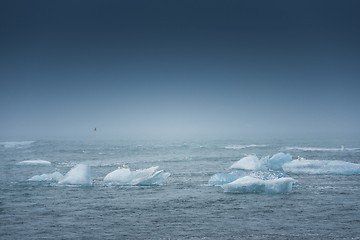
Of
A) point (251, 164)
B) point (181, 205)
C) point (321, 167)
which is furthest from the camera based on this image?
point (251, 164)

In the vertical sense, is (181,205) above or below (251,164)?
below

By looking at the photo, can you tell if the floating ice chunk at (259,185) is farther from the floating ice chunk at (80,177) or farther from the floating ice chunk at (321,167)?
the floating ice chunk at (321,167)

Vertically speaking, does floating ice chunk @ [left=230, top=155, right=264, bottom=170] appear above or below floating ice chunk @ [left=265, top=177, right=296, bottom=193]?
above

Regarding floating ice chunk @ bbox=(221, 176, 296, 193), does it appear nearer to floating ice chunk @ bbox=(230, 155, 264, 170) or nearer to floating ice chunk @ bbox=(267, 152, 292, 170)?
floating ice chunk @ bbox=(230, 155, 264, 170)

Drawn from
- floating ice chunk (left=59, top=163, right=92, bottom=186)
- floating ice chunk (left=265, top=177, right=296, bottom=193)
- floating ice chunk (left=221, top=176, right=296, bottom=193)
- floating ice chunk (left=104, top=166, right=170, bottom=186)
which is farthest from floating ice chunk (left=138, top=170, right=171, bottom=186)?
floating ice chunk (left=265, top=177, right=296, bottom=193)

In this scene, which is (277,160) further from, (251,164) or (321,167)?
(321,167)

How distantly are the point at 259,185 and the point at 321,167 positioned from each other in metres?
13.7

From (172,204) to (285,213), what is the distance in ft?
21.7

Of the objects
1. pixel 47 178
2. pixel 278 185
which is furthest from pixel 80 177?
pixel 278 185

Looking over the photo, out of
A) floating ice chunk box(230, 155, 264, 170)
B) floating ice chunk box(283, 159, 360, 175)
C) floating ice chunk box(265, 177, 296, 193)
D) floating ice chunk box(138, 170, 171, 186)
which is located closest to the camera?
floating ice chunk box(265, 177, 296, 193)

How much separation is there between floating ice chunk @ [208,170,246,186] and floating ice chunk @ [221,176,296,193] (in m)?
2.11

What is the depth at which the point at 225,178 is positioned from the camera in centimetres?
3170

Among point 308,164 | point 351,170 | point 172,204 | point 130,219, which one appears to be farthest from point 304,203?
Answer: point 308,164

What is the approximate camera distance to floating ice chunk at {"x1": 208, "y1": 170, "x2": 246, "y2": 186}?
31.2m
